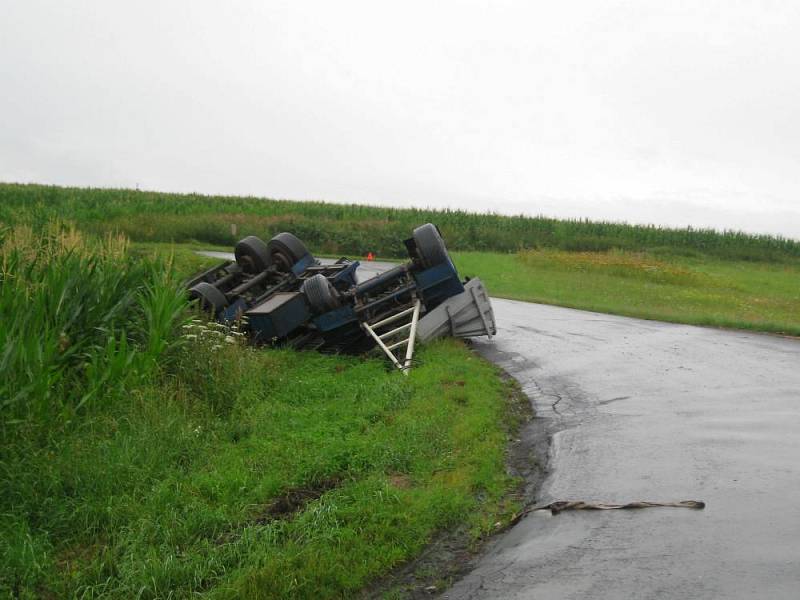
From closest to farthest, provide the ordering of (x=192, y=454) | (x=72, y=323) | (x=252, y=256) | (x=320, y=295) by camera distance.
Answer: (x=192, y=454)
(x=72, y=323)
(x=320, y=295)
(x=252, y=256)

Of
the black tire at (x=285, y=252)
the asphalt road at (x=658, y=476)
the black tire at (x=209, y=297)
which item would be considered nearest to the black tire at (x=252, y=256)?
the black tire at (x=285, y=252)

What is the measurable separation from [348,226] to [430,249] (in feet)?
100

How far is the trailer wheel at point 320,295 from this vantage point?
14242 millimetres

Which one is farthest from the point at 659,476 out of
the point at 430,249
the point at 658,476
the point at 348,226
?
the point at 348,226

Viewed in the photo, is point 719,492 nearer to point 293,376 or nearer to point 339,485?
point 339,485

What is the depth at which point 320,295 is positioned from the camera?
14.2 metres

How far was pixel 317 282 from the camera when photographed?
1432 centimetres

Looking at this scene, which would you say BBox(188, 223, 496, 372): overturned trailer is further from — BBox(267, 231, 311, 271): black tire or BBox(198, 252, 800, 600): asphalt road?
BBox(198, 252, 800, 600): asphalt road

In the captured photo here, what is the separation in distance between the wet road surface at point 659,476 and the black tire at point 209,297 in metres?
5.07

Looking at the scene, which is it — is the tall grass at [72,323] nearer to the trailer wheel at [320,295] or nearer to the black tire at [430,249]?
the trailer wheel at [320,295]

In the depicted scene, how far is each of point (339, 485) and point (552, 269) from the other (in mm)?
31207

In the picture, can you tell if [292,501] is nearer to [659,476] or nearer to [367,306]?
[659,476]

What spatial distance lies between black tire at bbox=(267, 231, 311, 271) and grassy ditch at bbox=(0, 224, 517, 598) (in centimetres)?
451

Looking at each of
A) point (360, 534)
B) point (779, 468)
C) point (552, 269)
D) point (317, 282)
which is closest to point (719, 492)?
point (779, 468)
